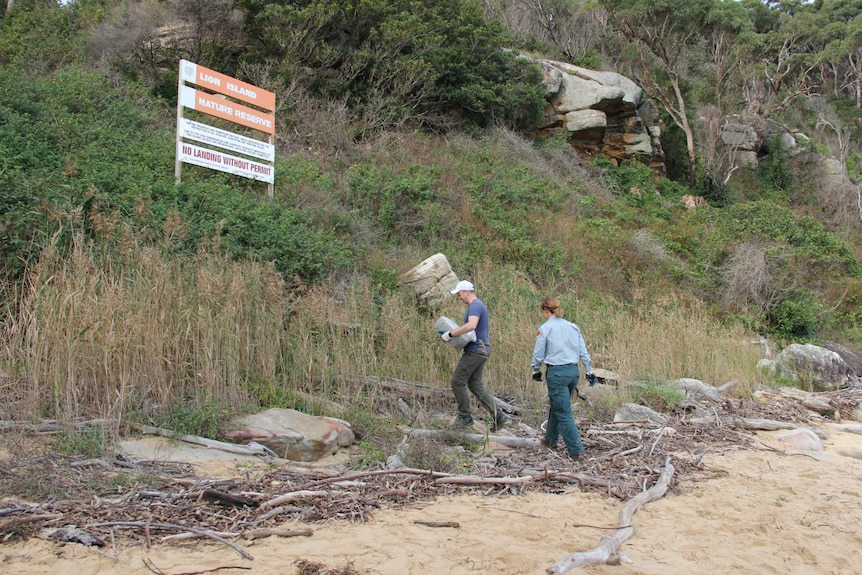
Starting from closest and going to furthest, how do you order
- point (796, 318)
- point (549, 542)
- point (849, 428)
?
point (549, 542)
point (849, 428)
point (796, 318)

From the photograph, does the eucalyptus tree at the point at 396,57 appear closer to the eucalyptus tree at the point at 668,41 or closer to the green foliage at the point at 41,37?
the green foliage at the point at 41,37

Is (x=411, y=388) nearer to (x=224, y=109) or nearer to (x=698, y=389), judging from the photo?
(x=698, y=389)

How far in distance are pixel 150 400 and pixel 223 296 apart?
4.52 feet

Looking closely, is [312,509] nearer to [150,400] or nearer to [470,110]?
[150,400]

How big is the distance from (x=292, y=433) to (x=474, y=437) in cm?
176

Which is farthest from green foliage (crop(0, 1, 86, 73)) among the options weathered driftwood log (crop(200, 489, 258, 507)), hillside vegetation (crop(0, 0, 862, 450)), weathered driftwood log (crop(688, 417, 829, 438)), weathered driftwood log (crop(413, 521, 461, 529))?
weathered driftwood log (crop(688, 417, 829, 438))

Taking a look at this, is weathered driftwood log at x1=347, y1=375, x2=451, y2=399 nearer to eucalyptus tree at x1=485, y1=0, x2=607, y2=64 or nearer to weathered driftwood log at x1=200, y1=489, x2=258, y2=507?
weathered driftwood log at x1=200, y1=489, x2=258, y2=507

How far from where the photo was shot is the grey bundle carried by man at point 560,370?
5793 mm

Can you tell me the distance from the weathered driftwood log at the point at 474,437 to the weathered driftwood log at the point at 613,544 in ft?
5.31

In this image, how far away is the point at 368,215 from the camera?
12.9 metres

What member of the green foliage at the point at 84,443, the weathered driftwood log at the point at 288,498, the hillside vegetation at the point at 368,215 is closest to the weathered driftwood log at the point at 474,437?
the hillside vegetation at the point at 368,215

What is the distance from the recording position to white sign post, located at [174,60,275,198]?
10242mm

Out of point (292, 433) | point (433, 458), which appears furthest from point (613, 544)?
point (292, 433)

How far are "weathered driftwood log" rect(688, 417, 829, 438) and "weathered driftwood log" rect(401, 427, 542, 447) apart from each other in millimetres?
2187
